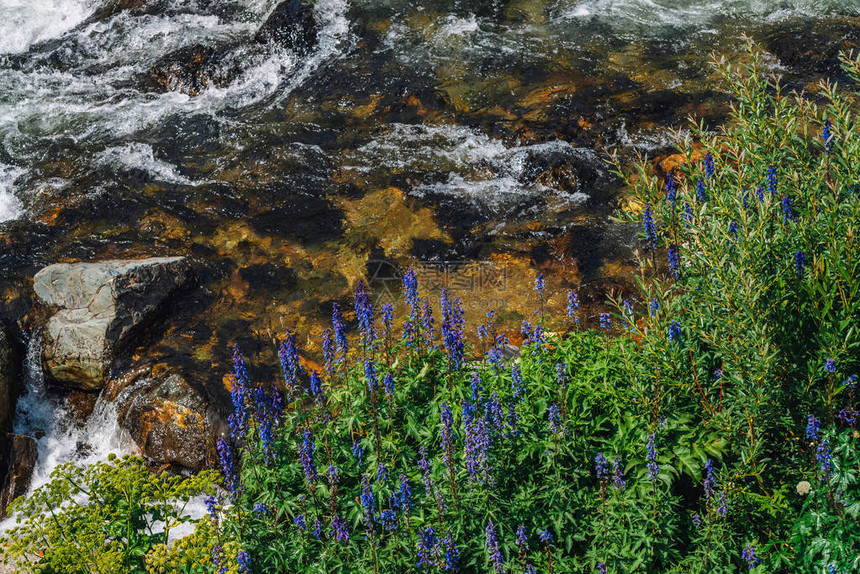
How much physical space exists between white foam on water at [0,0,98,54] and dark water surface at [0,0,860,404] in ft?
0.23

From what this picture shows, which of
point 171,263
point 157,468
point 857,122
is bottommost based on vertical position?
point 157,468

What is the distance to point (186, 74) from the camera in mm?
15094

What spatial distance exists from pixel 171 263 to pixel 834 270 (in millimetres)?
7973

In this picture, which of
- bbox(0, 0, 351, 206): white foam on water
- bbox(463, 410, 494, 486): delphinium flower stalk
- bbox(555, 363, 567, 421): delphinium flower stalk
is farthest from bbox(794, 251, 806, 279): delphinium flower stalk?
bbox(0, 0, 351, 206): white foam on water

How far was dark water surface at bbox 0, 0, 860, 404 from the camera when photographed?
1066 cm

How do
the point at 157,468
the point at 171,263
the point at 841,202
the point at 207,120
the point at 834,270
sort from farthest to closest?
the point at 207,120 → the point at 171,263 → the point at 157,468 → the point at 841,202 → the point at 834,270

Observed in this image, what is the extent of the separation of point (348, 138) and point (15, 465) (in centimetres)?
715

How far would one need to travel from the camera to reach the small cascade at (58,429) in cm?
903

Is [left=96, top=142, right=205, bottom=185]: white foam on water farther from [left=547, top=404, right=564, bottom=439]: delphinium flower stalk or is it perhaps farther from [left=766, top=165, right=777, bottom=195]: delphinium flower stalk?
[left=766, top=165, right=777, bottom=195]: delphinium flower stalk

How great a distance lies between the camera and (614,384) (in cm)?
657

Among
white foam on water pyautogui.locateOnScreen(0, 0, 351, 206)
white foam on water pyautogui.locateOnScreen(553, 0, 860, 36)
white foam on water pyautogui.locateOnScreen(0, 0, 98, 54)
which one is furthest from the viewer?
white foam on water pyautogui.locateOnScreen(0, 0, 98, 54)

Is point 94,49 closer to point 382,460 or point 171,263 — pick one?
point 171,263

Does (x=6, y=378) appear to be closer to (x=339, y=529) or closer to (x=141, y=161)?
(x=141, y=161)

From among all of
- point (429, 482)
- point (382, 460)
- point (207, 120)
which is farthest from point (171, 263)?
point (429, 482)
